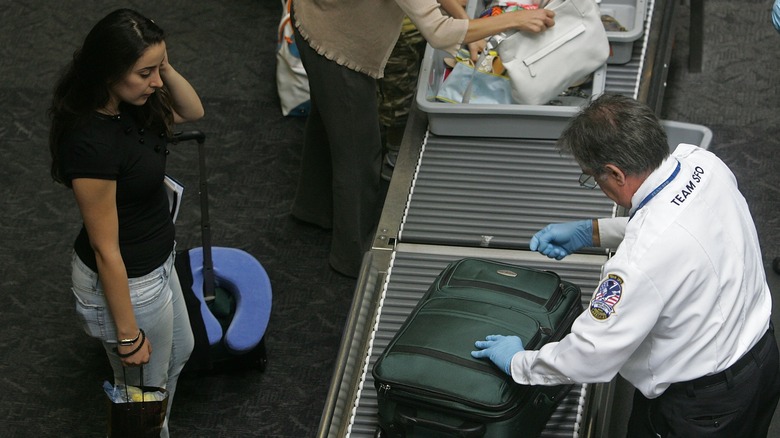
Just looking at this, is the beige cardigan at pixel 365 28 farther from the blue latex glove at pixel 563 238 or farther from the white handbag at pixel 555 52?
the blue latex glove at pixel 563 238

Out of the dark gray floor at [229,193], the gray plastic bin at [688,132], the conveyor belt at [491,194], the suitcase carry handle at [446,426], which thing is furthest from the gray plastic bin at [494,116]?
the suitcase carry handle at [446,426]

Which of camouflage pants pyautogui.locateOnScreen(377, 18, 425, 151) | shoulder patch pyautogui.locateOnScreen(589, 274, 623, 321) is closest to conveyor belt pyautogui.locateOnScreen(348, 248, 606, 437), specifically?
shoulder patch pyautogui.locateOnScreen(589, 274, 623, 321)

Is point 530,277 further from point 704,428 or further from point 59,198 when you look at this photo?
point 59,198

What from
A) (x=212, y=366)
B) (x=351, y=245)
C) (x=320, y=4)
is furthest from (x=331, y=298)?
(x=320, y=4)

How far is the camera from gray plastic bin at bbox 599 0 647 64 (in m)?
3.12

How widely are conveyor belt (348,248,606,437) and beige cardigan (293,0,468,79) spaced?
1.99 feet

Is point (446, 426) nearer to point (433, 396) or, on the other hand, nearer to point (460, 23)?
point (433, 396)

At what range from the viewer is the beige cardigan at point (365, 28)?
2.81 metres

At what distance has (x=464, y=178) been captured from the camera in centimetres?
292

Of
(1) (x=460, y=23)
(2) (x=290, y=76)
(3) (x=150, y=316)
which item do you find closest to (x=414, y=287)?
(3) (x=150, y=316)

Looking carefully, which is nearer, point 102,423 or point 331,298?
point 102,423

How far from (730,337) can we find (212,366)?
5.55ft

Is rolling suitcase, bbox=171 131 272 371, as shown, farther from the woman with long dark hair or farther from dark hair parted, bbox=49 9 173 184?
dark hair parted, bbox=49 9 173 184

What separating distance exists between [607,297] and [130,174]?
42.3 inches
